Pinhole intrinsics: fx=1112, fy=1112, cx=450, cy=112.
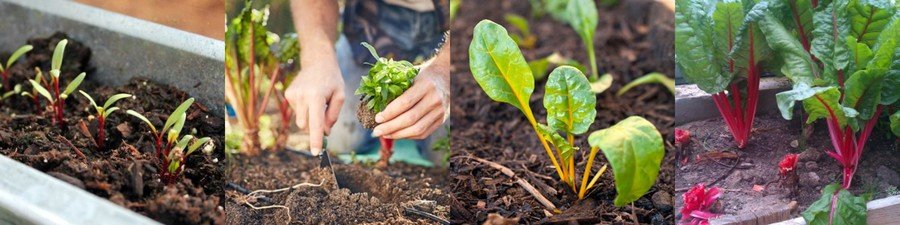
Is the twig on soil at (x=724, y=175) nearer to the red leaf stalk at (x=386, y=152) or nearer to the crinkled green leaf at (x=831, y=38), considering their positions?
the crinkled green leaf at (x=831, y=38)

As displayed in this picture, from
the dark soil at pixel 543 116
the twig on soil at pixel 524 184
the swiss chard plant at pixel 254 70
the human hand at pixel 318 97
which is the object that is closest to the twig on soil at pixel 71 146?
the swiss chard plant at pixel 254 70

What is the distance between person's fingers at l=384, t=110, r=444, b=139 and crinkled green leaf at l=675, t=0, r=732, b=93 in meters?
0.41

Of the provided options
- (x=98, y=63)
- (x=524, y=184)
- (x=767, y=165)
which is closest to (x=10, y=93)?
(x=98, y=63)

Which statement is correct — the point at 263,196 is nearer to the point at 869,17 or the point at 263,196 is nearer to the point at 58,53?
the point at 58,53

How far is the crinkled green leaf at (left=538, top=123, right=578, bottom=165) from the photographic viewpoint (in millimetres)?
1938

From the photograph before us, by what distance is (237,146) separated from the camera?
2312 mm

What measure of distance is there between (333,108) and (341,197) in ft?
0.54

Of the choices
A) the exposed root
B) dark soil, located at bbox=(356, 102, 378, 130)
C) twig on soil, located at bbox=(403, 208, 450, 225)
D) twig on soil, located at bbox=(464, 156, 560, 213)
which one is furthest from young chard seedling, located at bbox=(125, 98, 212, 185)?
twig on soil, located at bbox=(464, 156, 560, 213)

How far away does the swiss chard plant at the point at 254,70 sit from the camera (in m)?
2.10

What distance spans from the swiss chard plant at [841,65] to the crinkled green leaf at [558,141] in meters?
0.39

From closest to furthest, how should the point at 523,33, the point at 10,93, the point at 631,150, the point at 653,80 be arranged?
the point at 631,150 → the point at 10,93 → the point at 653,80 → the point at 523,33

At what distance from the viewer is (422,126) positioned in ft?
6.18

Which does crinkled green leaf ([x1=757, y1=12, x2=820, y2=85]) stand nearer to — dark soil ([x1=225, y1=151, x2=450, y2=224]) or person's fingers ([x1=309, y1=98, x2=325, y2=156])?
dark soil ([x1=225, y1=151, x2=450, y2=224])

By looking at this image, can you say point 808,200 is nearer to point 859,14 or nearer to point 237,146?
point 859,14
